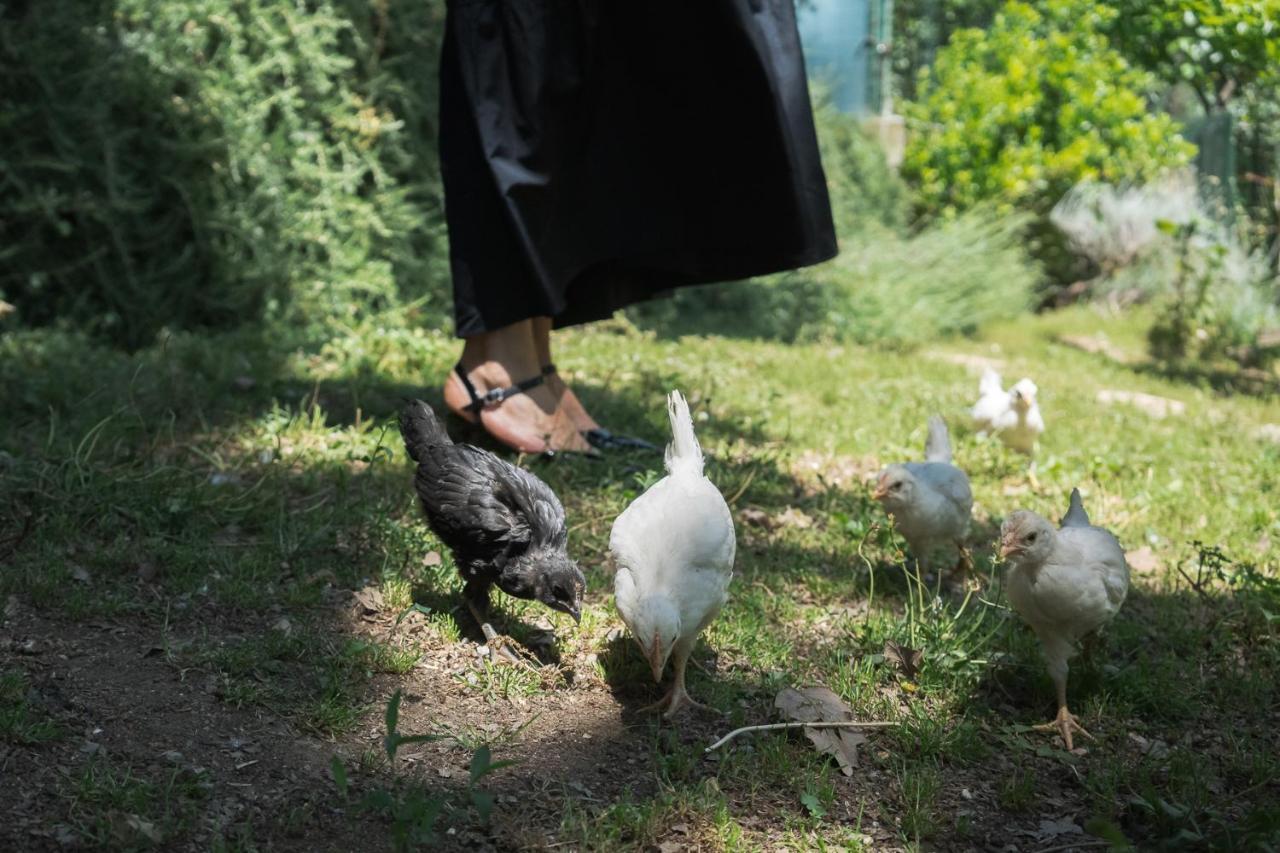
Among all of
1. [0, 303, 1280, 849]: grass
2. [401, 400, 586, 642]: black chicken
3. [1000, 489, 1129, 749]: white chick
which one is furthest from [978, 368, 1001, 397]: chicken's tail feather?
[401, 400, 586, 642]: black chicken

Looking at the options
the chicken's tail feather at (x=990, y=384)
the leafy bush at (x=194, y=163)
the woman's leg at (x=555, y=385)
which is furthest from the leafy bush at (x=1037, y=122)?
the woman's leg at (x=555, y=385)

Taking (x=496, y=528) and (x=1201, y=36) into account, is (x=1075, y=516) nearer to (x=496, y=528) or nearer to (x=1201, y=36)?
(x=496, y=528)

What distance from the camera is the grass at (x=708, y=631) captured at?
2.54 metres

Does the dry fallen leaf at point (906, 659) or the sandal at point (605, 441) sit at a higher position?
the sandal at point (605, 441)

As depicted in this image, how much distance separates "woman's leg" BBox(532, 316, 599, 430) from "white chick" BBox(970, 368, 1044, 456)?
5.69ft

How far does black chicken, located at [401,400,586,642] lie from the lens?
2998mm

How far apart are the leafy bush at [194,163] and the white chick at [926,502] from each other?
12.3 ft

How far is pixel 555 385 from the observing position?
4512 millimetres

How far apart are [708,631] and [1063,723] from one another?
0.94 metres

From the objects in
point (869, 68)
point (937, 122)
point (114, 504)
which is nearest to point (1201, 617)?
point (114, 504)

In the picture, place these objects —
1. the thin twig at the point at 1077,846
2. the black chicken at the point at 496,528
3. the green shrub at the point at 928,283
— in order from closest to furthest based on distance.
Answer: the thin twig at the point at 1077,846 → the black chicken at the point at 496,528 → the green shrub at the point at 928,283

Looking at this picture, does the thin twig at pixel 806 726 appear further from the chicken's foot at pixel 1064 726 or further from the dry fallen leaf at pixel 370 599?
the dry fallen leaf at pixel 370 599

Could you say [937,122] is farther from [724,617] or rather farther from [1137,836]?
[1137,836]

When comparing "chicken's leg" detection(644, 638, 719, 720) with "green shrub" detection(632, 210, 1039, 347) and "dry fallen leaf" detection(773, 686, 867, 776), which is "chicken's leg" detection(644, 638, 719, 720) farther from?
"green shrub" detection(632, 210, 1039, 347)
